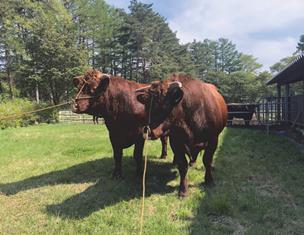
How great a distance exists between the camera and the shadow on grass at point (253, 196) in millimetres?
4145

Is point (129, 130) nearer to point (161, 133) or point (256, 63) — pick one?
point (161, 133)

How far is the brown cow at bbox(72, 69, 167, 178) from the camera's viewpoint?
5.53 meters

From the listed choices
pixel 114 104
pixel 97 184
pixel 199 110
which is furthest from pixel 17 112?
pixel 199 110

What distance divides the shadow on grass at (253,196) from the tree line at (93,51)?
23663mm

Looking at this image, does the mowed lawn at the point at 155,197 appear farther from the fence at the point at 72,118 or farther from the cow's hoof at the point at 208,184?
the fence at the point at 72,118

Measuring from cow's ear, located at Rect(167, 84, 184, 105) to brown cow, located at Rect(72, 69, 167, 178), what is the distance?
1.10 meters

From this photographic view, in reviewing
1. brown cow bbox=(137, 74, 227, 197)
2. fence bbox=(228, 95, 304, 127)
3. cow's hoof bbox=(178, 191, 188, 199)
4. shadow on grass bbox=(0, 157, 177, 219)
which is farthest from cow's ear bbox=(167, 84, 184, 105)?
fence bbox=(228, 95, 304, 127)

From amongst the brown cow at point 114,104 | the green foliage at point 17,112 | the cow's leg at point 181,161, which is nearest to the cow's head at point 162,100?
the cow's leg at point 181,161

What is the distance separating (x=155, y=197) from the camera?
5.17m

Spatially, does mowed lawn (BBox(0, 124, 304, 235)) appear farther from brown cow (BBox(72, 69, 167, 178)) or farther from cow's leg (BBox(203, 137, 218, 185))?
brown cow (BBox(72, 69, 167, 178))

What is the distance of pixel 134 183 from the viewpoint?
19.2 ft

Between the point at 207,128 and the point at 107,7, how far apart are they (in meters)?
48.6

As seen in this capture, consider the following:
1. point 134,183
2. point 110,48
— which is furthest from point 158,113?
point 110,48

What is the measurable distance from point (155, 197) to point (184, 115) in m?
1.29
